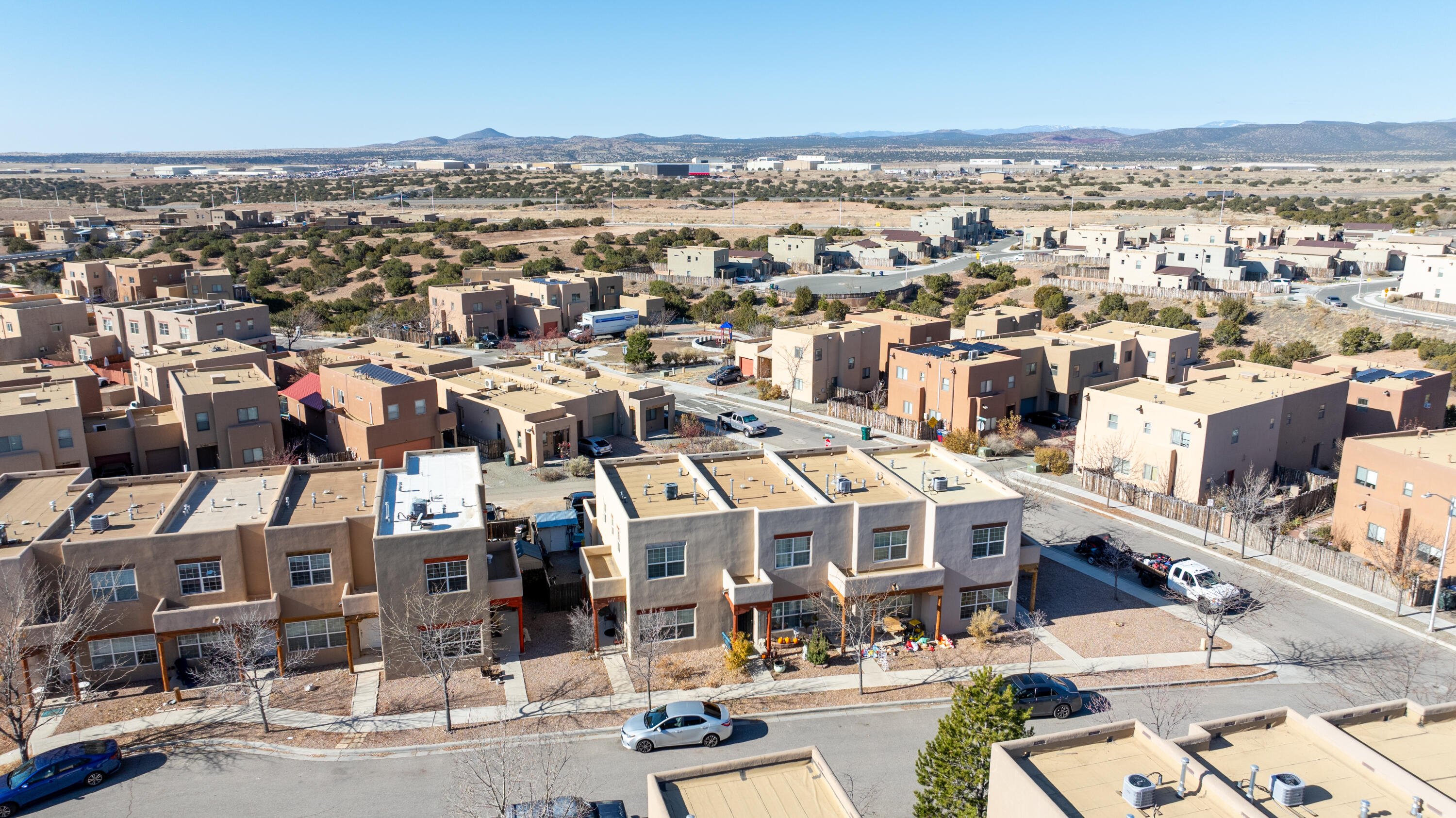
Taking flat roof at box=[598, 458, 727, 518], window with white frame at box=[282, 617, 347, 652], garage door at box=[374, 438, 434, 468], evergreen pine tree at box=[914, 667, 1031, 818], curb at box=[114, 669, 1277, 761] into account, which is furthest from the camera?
garage door at box=[374, 438, 434, 468]

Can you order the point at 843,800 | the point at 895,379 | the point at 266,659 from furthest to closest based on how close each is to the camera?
the point at 895,379
the point at 266,659
the point at 843,800

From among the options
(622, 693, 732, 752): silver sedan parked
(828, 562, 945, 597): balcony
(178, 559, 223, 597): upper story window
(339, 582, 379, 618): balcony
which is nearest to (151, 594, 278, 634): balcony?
(178, 559, 223, 597): upper story window

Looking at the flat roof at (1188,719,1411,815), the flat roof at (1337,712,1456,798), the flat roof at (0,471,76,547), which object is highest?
the flat roof at (1188,719,1411,815)

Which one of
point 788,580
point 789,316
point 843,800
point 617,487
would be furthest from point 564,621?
point 789,316

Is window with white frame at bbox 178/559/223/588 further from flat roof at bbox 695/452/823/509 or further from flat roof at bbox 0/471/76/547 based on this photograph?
flat roof at bbox 695/452/823/509

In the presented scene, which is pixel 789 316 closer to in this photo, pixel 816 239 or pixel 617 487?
pixel 816 239

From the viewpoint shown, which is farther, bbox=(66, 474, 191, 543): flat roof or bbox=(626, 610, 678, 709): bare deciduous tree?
bbox=(66, 474, 191, 543): flat roof

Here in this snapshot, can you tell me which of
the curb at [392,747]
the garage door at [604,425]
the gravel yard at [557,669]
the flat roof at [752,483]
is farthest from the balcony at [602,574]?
the garage door at [604,425]
